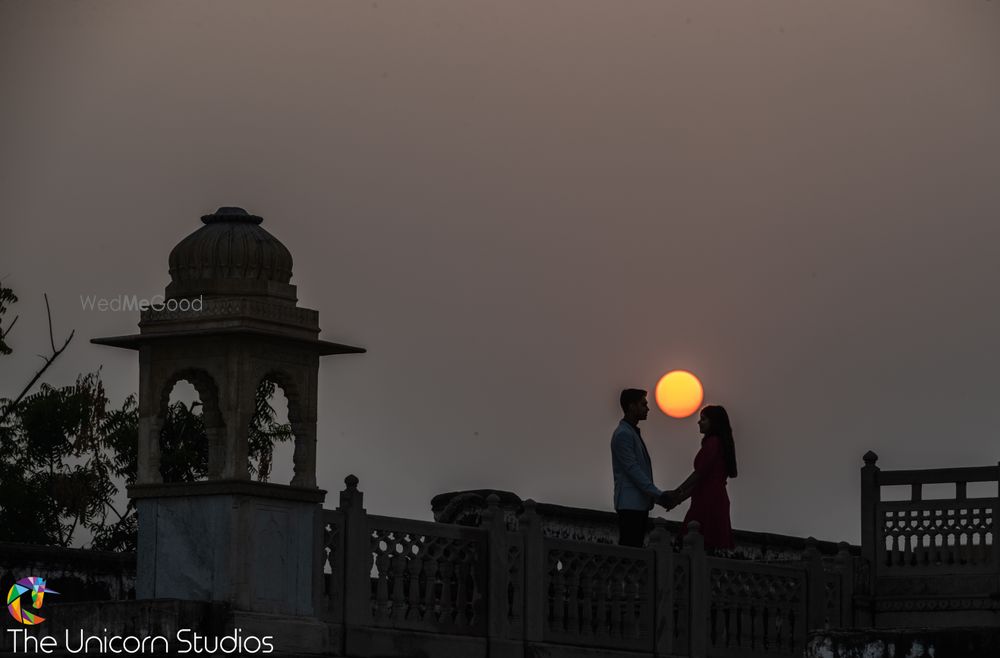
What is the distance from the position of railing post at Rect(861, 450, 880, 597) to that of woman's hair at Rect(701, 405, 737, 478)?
3.15m

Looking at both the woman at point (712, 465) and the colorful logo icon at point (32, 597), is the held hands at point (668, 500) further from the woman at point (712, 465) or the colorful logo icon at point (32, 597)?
the colorful logo icon at point (32, 597)

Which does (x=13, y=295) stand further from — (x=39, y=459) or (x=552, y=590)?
(x=552, y=590)

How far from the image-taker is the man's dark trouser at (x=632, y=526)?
21078mm

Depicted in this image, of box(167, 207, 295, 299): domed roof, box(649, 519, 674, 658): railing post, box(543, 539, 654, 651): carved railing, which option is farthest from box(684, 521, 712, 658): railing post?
box(167, 207, 295, 299): domed roof

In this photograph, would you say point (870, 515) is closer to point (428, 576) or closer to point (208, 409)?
point (428, 576)

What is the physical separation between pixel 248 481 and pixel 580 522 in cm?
925

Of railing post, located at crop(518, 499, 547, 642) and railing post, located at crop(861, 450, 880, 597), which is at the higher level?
railing post, located at crop(861, 450, 880, 597)

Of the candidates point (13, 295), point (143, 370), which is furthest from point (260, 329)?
point (13, 295)

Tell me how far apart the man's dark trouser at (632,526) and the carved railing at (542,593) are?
0.58 ft

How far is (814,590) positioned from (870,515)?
153 cm

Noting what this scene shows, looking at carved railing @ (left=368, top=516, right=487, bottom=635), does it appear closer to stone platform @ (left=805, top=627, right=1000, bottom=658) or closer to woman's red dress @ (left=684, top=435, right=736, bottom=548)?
woman's red dress @ (left=684, top=435, right=736, bottom=548)

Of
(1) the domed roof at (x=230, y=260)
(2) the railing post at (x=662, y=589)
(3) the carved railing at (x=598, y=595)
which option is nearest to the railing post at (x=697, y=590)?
(2) the railing post at (x=662, y=589)

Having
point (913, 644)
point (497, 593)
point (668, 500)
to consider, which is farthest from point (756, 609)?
point (913, 644)

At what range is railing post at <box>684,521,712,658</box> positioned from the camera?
21406 mm
